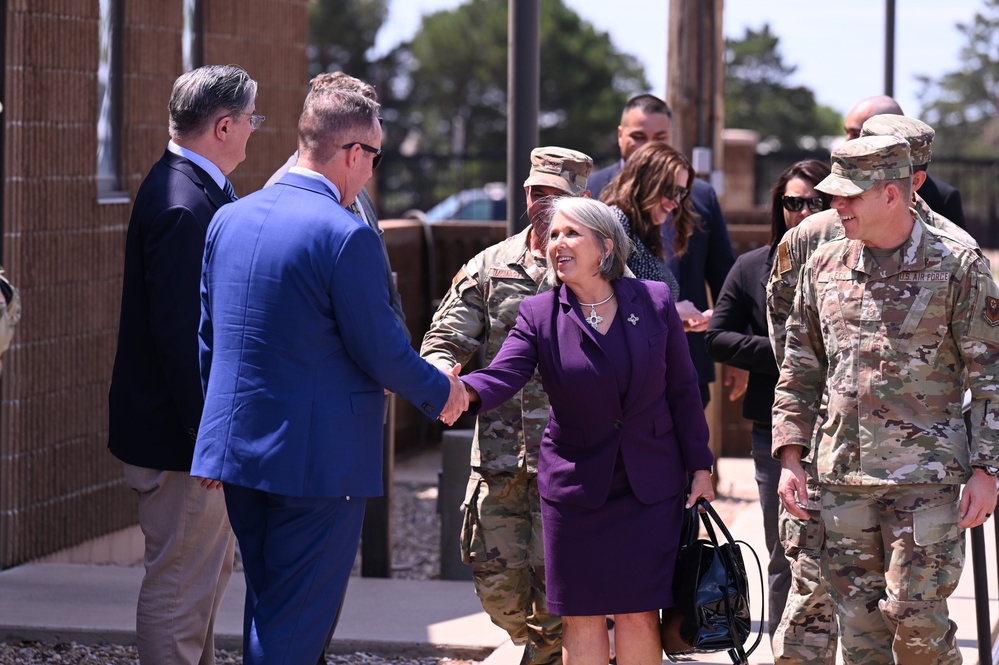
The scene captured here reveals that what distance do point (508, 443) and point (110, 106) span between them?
3.95 metres

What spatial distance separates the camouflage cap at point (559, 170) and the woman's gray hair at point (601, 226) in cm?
47

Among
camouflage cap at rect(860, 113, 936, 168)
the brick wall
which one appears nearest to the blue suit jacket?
camouflage cap at rect(860, 113, 936, 168)

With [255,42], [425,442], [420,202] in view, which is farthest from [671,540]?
[420,202]

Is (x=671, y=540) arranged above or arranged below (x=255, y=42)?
below

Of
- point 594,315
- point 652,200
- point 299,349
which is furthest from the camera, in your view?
point 652,200

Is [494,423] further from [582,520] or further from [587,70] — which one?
[587,70]

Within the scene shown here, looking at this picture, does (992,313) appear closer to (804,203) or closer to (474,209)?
(804,203)

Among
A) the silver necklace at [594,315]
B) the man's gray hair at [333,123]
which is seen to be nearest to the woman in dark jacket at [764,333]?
the silver necklace at [594,315]

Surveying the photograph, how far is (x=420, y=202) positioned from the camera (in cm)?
3294

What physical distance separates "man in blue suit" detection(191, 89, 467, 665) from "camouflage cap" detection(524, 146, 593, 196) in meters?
1.00

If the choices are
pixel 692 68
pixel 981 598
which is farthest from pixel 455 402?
pixel 692 68

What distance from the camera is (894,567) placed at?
4.45m

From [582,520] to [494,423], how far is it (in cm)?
69

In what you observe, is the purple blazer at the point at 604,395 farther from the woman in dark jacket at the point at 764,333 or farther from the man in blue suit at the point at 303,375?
the woman in dark jacket at the point at 764,333
